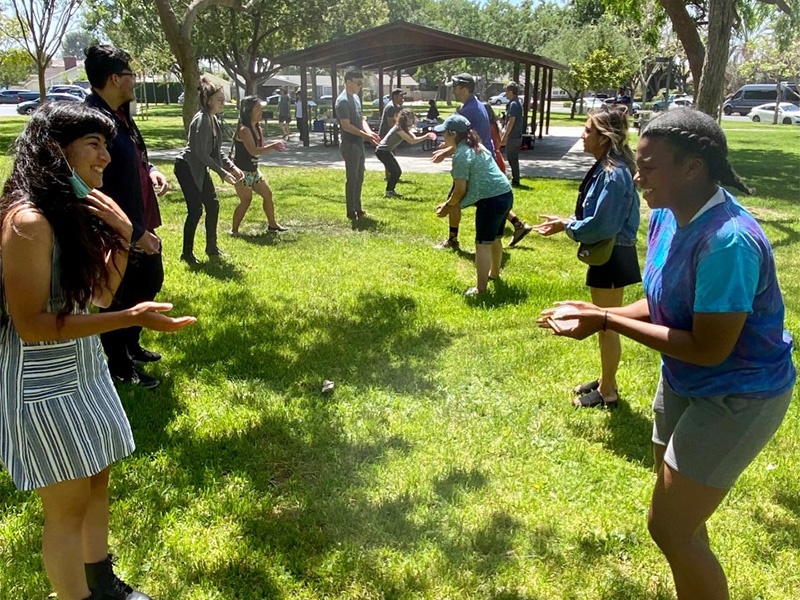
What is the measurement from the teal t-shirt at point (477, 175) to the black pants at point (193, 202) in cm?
272

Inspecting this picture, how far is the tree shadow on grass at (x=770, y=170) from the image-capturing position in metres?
13.3

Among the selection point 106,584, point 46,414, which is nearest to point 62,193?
point 46,414

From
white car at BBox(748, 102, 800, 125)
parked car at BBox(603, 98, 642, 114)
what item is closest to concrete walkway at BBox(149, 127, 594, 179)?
parked car at BBox(603, 98, 642, 114)

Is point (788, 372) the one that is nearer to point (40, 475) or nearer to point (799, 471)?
point (799, 471)

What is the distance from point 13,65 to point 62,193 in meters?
51.9

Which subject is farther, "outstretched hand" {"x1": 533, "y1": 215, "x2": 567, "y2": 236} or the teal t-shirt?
the teal t-shirt

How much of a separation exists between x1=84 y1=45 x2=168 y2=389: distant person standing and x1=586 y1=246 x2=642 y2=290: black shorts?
2.65 m

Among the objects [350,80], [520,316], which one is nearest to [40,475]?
[520,316]

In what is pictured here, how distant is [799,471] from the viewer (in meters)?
3.66

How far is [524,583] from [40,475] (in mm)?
1913

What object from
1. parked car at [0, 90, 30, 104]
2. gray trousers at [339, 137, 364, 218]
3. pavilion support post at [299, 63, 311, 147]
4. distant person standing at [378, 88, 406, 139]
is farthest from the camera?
parked car at [0, 90, 30, 104]

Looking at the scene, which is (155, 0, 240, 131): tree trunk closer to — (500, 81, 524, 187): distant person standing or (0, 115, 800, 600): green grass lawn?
(0, 115, 800, 600): green grass lawn

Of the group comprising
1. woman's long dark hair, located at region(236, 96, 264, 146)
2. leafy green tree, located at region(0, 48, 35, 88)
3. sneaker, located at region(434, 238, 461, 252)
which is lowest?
sneaker, located at region(434, 238, 461, 252)

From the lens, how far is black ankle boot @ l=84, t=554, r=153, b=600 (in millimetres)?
2504
